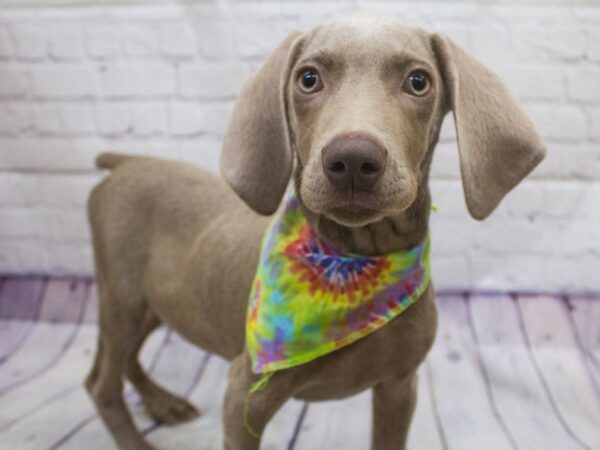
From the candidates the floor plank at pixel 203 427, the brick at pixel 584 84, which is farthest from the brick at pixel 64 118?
the brick at pixel 584 84

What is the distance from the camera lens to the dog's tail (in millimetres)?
1850

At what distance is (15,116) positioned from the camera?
2.33 m

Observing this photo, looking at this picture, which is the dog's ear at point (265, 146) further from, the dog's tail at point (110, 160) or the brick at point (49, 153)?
the brick at point (49, 153)

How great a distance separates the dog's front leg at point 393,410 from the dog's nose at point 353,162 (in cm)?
54

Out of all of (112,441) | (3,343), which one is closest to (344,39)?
(112,441)

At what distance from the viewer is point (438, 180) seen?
86.7 inches

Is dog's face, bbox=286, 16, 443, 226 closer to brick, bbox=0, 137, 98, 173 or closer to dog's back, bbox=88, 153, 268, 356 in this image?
dog's back, bbox=88, 153, 268, 356

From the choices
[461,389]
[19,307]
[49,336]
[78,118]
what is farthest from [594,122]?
[19,307]

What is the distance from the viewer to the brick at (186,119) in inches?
87.6

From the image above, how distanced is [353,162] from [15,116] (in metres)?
1.62

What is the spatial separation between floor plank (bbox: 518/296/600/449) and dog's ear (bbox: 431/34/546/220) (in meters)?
0.86

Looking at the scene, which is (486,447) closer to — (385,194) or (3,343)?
(385,194)

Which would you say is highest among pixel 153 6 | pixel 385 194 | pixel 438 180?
pixel 385 194

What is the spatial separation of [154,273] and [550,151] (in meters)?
1.18
